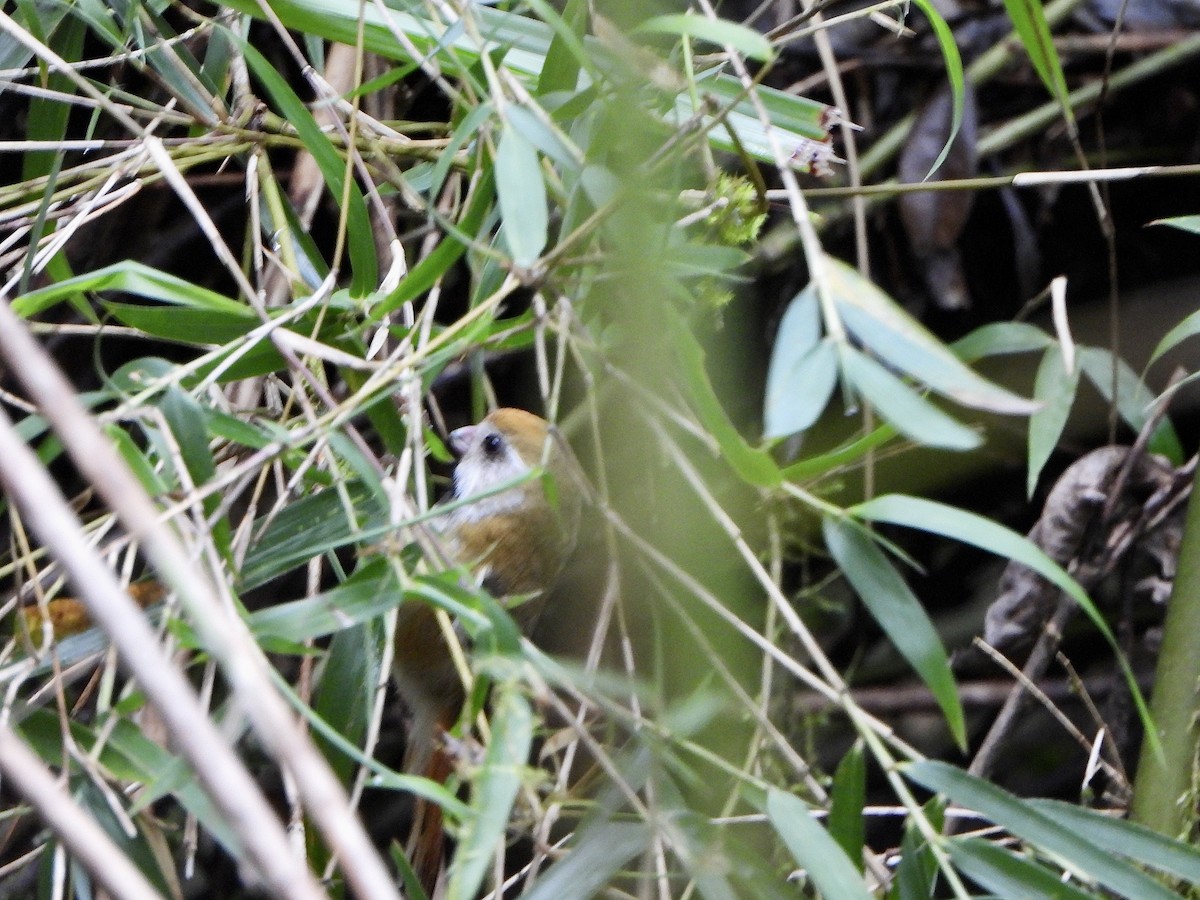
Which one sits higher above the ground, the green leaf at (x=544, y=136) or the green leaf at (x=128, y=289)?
the green leaf at (x=544, y=136)

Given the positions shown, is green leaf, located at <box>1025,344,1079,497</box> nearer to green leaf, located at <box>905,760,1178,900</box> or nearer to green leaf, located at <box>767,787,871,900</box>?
green leaf, located at <box>905,760,1178,900</box>

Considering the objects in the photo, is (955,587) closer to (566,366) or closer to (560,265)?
(566,366)

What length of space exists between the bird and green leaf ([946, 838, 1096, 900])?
33.7 inches

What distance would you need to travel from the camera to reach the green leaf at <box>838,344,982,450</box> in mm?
835

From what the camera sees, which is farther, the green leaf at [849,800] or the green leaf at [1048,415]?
the green leaf at [1048,415]

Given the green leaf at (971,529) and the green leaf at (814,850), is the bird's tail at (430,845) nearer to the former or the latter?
the green leaf at (814,850)

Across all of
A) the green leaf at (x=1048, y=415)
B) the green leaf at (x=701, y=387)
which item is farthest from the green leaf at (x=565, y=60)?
the green leaf at (x=1048, y=415)

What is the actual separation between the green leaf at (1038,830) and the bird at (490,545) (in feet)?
2.68

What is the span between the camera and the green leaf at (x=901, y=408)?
835 mm

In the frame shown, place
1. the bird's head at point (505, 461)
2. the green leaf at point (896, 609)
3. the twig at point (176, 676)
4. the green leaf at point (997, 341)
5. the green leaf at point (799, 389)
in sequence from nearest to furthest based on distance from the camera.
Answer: the twig at point (176, 676) → the green leaf at point (799, 389) → the green leaf at point (896, 609) → the green leaf at point (997, 341) → the bird's head at point (505, 461)

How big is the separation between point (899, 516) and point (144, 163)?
39.6 inches

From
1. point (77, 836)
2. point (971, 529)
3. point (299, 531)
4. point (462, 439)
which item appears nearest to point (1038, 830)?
point (971, 529)

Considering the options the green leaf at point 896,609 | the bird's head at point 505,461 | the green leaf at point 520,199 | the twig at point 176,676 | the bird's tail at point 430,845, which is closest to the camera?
the twig at point 176,676

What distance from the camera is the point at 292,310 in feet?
4.15
